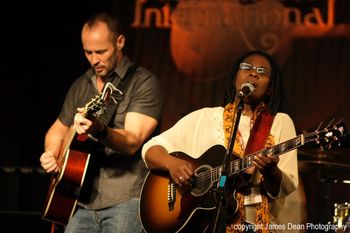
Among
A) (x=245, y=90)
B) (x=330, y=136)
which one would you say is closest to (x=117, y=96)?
(x=245, y=90)

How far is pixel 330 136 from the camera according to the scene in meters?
3.39

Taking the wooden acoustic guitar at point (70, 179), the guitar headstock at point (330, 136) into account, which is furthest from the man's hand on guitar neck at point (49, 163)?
the guitar headstock at point (330, 136)

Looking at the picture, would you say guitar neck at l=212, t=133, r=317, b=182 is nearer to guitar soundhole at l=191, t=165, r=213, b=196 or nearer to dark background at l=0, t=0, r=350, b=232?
guitar soundhole at l=191, t=165, r=213, b=196

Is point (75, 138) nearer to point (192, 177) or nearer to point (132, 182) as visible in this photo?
point (132, 182)

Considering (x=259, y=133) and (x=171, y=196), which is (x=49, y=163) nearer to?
(x=171, y=196)

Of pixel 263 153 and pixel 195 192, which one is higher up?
pixel 263 153

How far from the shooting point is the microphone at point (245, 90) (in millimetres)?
3488

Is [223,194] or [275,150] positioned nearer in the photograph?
[223,194]

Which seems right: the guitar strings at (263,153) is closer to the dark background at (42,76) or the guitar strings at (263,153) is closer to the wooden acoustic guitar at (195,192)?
the wooden acoustic guitar at (195,192)

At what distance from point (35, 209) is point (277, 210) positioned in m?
3.62

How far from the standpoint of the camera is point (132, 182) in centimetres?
406

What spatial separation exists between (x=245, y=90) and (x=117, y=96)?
902mm

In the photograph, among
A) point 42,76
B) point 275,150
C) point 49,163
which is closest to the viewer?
point 275,150

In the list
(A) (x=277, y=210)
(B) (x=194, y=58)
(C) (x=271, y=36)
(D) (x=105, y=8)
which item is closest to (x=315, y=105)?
(C) (x=271, y=36)
